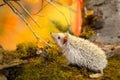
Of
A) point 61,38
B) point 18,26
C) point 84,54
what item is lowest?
point 84,54

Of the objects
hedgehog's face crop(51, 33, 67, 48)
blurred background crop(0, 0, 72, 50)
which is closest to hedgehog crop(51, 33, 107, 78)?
hedgehog's face crop(51, 33, 67, 48)

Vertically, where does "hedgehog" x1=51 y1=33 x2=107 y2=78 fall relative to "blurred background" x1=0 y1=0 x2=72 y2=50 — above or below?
below

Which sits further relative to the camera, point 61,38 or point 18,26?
point 18,26

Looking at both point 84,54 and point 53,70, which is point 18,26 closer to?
point 53,70

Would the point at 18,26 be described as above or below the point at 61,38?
above

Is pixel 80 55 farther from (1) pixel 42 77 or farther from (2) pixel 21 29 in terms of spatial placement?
(2) pixel 21 29

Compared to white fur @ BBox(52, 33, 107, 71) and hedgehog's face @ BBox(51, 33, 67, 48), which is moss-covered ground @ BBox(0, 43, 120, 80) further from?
hedgehog's face @ BBox(51, 33, 67, 48)

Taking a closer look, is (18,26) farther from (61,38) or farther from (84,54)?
(84,54)

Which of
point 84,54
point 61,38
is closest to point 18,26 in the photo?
point 61,38
